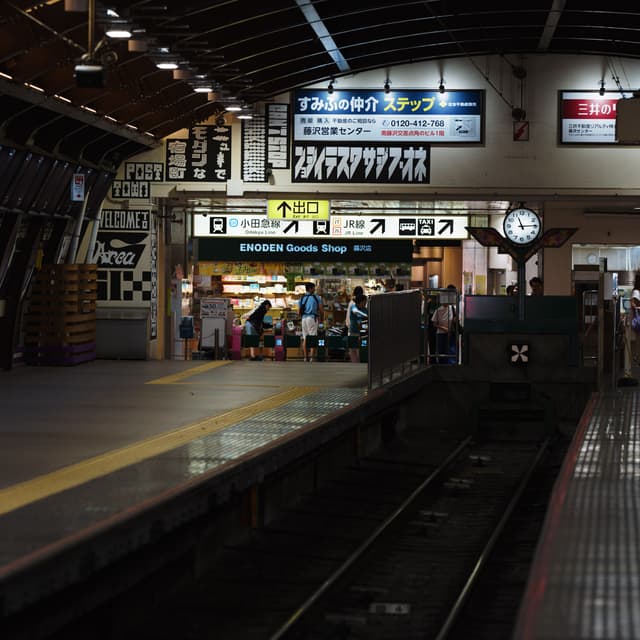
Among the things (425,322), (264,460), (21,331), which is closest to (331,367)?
(425,322)

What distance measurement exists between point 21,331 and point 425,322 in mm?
6281

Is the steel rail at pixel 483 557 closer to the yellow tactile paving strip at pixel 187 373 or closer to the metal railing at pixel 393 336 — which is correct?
the metal railing at pixel 393 336

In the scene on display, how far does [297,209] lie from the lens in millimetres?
21500

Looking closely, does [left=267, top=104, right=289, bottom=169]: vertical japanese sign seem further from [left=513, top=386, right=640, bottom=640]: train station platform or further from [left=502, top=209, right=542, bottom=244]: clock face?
[left=513, top=386, right=640, bottom=640]: train station platform

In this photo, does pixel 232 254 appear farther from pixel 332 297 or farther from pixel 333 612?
pixel 333 612

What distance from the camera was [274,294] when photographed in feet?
83.4

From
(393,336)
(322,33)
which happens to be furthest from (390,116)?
(393,336)

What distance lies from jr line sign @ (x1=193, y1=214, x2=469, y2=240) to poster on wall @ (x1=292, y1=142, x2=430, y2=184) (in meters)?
2.21

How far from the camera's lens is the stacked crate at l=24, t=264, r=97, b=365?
1894cm

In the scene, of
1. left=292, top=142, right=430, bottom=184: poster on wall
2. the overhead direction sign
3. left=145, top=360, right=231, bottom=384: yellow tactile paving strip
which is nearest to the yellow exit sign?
left=292, top=142, right=430, bottom=184: poster on wall

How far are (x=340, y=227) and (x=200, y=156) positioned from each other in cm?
355

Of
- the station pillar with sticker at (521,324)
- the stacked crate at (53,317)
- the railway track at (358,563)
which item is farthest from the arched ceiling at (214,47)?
the railway track at (358,563)

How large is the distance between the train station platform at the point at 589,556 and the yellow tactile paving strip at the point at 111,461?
317 cm

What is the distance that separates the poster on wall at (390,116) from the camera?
2105 centimetres
